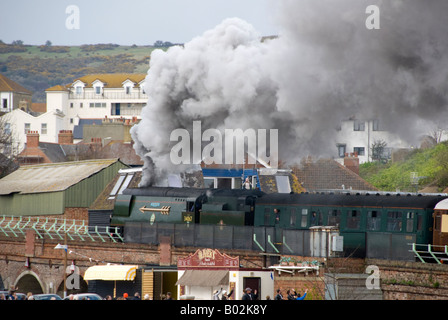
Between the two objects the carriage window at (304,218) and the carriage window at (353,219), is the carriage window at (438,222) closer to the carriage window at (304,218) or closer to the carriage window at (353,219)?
the carriage window at (353,219)

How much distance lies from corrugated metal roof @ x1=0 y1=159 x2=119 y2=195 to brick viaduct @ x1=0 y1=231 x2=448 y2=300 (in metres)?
9.59

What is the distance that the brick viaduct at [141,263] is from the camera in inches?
1513

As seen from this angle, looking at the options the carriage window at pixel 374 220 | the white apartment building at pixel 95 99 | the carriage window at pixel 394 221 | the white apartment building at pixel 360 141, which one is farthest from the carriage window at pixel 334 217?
the white apartment building at pixel 95 99

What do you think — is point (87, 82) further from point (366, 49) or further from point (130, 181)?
point (366, 49)

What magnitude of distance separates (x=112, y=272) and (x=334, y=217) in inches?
475

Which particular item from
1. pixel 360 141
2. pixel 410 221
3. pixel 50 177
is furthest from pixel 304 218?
pixel 360 141

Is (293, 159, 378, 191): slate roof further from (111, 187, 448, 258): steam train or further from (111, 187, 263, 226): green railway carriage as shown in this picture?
(111, 187, 448, 258): steam train

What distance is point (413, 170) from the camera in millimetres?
88500

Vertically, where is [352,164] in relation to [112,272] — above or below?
above

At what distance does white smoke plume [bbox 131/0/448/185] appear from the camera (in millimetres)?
36812

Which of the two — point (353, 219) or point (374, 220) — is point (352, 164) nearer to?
point (353, 219)

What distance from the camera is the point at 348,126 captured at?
10388cm
